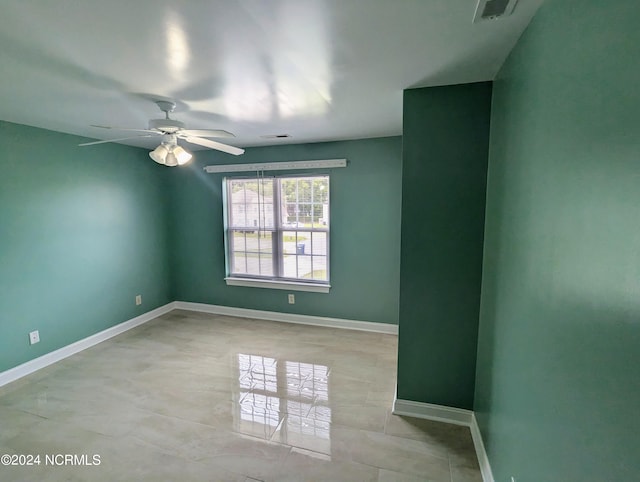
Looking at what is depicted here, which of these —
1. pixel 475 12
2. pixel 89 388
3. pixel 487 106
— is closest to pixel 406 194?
pixel 487 106

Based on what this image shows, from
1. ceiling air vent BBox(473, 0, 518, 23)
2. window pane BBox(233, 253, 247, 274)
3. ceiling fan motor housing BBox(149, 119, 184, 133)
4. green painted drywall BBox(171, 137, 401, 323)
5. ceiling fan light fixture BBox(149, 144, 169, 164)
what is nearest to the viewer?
ceiling air vent BBox(473, 0, 518, 23)

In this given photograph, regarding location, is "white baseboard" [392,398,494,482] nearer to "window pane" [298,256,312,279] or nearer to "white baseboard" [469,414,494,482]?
"white baseboard" [469,414,494,482]

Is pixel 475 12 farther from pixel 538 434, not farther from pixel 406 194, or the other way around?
pixel 538 434

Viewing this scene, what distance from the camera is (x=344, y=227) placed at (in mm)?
3904

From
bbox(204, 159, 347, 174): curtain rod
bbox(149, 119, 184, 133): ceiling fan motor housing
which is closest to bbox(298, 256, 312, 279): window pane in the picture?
bbox(204, 159, 347, 174): curtain rod

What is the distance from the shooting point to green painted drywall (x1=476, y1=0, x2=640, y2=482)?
28.1 inches

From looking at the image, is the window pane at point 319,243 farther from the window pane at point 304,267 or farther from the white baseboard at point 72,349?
the white baseboard at point 72,349

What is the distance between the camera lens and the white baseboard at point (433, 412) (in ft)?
7.39

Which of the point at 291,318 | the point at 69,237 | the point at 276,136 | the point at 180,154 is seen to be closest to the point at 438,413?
the point at 291,318

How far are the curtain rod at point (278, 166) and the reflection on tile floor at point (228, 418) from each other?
2157 mm

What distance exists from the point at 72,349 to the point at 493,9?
460 cm

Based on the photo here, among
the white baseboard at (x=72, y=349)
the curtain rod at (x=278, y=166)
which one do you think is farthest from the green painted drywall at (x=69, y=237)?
the curtain rod at (x=278, y=166)

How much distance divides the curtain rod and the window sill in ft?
5.05

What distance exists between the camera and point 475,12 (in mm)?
1276
